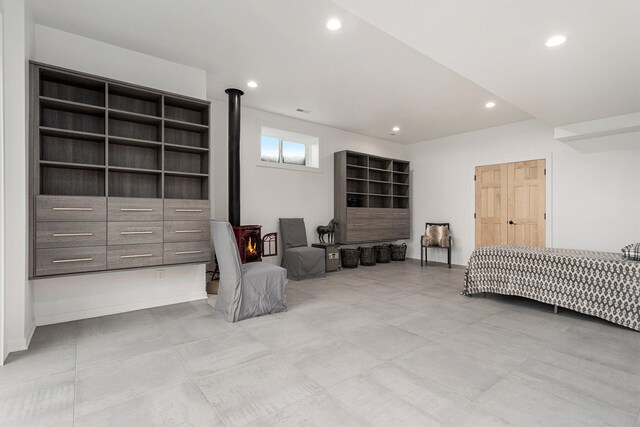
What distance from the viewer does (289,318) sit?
3.37 metres

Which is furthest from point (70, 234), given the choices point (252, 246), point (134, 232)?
point (252, 246)

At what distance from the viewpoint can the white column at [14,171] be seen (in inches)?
99.8

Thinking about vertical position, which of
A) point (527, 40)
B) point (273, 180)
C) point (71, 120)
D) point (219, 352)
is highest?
point (527, 40)

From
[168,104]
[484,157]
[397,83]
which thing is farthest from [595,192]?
[168,104]

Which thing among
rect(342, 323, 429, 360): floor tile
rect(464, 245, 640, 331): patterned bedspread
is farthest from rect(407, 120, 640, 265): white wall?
rect(342, 323, 429, 360): floor tile

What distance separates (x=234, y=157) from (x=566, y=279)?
14.5 feet

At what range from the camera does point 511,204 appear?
20.2 feet

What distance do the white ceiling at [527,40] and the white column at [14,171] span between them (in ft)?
8.73

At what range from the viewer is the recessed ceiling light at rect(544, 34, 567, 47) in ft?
7.84

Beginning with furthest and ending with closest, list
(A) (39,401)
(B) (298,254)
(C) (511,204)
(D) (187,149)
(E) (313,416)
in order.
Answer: (C) (511,204)
(B) (298,254)
(D) (187,149)
(A) (39,401)
(E) (313,416)

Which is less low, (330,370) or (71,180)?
(71,180)

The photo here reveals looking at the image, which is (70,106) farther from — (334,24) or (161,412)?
(161,412)

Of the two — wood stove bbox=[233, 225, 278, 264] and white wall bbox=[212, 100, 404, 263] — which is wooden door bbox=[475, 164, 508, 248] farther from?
wood stove bbox=[233, 225, 278, 264]

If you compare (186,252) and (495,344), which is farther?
(186,252)
